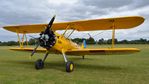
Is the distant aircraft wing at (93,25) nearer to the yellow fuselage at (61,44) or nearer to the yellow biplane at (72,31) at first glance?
the yellow biplane at (72,31)

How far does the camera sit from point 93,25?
11.8m

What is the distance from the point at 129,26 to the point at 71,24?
2.93 m

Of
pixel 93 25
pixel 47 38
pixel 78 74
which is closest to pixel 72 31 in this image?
pixel 93 25

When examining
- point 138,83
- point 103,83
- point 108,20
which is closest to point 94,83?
point 103,83

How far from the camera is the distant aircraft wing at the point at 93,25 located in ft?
33.7

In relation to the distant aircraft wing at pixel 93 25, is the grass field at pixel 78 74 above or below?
below

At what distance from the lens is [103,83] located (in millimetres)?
6770

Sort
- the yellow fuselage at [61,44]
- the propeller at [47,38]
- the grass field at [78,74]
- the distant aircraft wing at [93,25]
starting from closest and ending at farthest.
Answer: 1. the grass field at [78,74]
2. the propeller at [47,38]
3. the yellow fuselage at [61,44]
4. the distant aircraft wing at [93,25]

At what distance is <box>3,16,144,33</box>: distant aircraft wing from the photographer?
10261mm

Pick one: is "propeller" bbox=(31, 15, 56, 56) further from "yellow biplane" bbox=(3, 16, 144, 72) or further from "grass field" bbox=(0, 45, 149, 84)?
"grass field" bbox=(0, 45, 149, 84)

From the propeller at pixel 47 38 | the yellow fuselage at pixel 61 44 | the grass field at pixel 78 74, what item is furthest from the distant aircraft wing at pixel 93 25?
the grass field at pixel 78 74

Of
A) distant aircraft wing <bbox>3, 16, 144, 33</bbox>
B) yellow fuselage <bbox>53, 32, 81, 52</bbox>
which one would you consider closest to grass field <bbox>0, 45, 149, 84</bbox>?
yellow fuselage <bbox>53, 32, 81, 52</bbox>

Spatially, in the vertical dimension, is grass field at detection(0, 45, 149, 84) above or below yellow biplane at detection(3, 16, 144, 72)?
below

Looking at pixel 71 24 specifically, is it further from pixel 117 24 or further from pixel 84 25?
pixel 117 24
